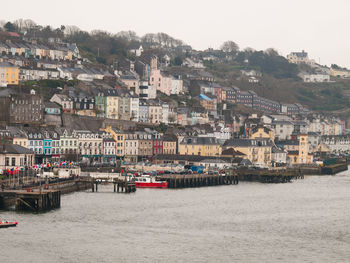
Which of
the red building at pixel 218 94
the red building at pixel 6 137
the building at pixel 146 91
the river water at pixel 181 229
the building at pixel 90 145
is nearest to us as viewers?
the river water at pixel 181 229

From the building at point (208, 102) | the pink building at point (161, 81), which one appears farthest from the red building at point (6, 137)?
the building at point (208, 102)

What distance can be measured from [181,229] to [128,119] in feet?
214

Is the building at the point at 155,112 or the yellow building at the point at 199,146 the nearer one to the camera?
the yellow building at the point at 199,146

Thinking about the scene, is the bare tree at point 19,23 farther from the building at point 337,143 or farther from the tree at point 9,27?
the building at point 337,143

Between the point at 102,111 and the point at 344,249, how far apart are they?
69718 millimetres

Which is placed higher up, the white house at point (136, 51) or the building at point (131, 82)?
the white house at point (136, 51)

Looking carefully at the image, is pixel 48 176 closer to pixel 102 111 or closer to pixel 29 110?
pixel 29 110

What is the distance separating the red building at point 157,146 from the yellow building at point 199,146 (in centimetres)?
251

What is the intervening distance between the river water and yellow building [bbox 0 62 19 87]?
4234cm

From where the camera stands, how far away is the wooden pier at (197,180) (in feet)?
274

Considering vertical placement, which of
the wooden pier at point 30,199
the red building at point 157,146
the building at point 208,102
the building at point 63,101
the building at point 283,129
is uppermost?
the building at point 208,102

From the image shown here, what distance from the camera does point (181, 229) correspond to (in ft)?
174

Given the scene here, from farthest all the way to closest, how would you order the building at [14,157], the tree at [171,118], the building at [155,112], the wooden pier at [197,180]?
the tree at [171,118]
the building at [155,112]
the wooden pier at [197,180]
the building at [14,157]

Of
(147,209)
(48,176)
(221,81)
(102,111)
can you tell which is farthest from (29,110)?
(221,81)
